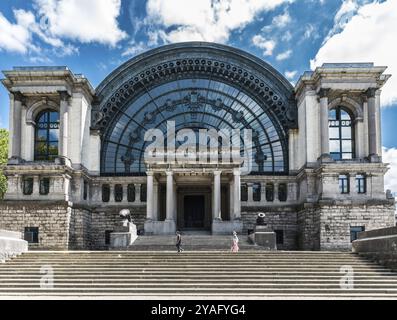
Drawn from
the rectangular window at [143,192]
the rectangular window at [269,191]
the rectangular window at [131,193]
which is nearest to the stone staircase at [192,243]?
the rectangular window at [143,192]

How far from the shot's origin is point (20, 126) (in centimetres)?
4597

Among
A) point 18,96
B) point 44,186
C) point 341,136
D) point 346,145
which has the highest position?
point 18,96

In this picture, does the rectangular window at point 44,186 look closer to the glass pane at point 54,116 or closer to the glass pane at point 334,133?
the glass pane at point 54,116

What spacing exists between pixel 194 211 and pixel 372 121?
18.5 metres

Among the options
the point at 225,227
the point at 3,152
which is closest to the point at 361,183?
the point at 225,227

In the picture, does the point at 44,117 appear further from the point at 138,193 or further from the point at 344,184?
the point at 344,184

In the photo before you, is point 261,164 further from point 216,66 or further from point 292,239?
point 216,66

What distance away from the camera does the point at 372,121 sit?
44719 mm

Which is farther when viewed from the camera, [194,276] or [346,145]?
[346,145]

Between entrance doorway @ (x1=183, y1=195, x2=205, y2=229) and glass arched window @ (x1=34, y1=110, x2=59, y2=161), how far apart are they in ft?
44.5

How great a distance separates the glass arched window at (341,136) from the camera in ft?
155

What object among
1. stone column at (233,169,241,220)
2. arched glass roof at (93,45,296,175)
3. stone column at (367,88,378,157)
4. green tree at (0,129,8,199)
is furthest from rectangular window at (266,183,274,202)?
green tree at (0,129,8,199)
